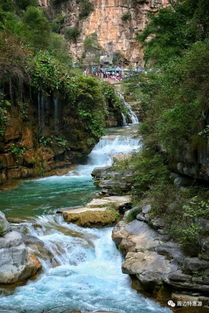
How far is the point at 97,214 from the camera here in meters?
9.18

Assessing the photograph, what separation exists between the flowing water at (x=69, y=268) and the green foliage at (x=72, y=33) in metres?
38.4

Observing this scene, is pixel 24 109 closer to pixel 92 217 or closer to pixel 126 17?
pixel 92 217

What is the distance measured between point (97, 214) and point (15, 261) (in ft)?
9.06

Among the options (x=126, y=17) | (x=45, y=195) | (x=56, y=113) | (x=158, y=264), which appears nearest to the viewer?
(x=158, y=264)

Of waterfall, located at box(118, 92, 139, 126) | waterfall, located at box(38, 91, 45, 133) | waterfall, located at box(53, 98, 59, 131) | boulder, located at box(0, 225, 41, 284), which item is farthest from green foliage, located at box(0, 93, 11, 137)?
waterfall, located at box(118, 92, 139, 126)

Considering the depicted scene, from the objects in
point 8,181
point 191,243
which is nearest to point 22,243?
point 191,243

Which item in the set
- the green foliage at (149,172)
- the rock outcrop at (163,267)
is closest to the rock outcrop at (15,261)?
the rock outcrop at (163,267)

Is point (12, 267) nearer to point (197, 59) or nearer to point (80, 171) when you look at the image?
point (197, 59)

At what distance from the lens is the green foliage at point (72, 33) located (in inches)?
1850

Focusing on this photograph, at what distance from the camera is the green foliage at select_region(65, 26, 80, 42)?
4700 centimetres

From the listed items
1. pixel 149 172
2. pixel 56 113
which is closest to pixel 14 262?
pixel 149 172

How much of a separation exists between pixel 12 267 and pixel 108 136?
1406 cm

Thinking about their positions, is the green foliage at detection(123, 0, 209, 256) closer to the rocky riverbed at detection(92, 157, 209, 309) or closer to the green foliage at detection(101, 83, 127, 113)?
the rocky riverbed at detection(92, 157, 209, 309)

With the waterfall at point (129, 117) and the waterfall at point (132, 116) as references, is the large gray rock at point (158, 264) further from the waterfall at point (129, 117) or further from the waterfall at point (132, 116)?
the waterfall at point (132, 116)
